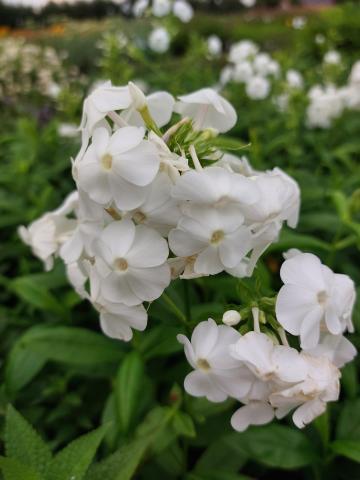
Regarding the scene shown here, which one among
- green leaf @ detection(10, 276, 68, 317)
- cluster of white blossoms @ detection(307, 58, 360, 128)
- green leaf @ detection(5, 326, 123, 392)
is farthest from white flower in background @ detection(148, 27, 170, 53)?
green leaf @ detection(5, 326, 123, 392)

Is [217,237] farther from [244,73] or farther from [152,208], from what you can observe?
[244,73]

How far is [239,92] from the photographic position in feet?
11.7

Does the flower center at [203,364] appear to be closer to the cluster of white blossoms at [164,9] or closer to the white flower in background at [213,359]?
the white flower in background at [213,359]

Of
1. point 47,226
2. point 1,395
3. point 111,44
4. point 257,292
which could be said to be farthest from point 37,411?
point 111,44

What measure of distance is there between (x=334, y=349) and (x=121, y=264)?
406 millimetres

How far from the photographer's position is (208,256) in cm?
94

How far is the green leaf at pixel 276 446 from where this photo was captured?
1.40 m

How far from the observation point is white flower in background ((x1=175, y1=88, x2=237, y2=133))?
3.52ft

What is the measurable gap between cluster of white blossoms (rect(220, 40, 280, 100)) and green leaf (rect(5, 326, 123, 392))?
2.06 metres

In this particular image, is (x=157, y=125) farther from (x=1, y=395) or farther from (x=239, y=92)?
(x=239, y=92)

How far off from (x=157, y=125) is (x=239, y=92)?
2.60 meters

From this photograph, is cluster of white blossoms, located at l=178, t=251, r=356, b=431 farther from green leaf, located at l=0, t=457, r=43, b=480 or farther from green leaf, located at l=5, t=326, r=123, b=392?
green leaf, located at l=5, t=326, r=123, b=392

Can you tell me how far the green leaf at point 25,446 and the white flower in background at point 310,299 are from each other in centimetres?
53

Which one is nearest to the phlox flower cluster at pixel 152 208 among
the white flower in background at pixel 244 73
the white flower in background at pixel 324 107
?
the white flower in background at pixel 324 107
